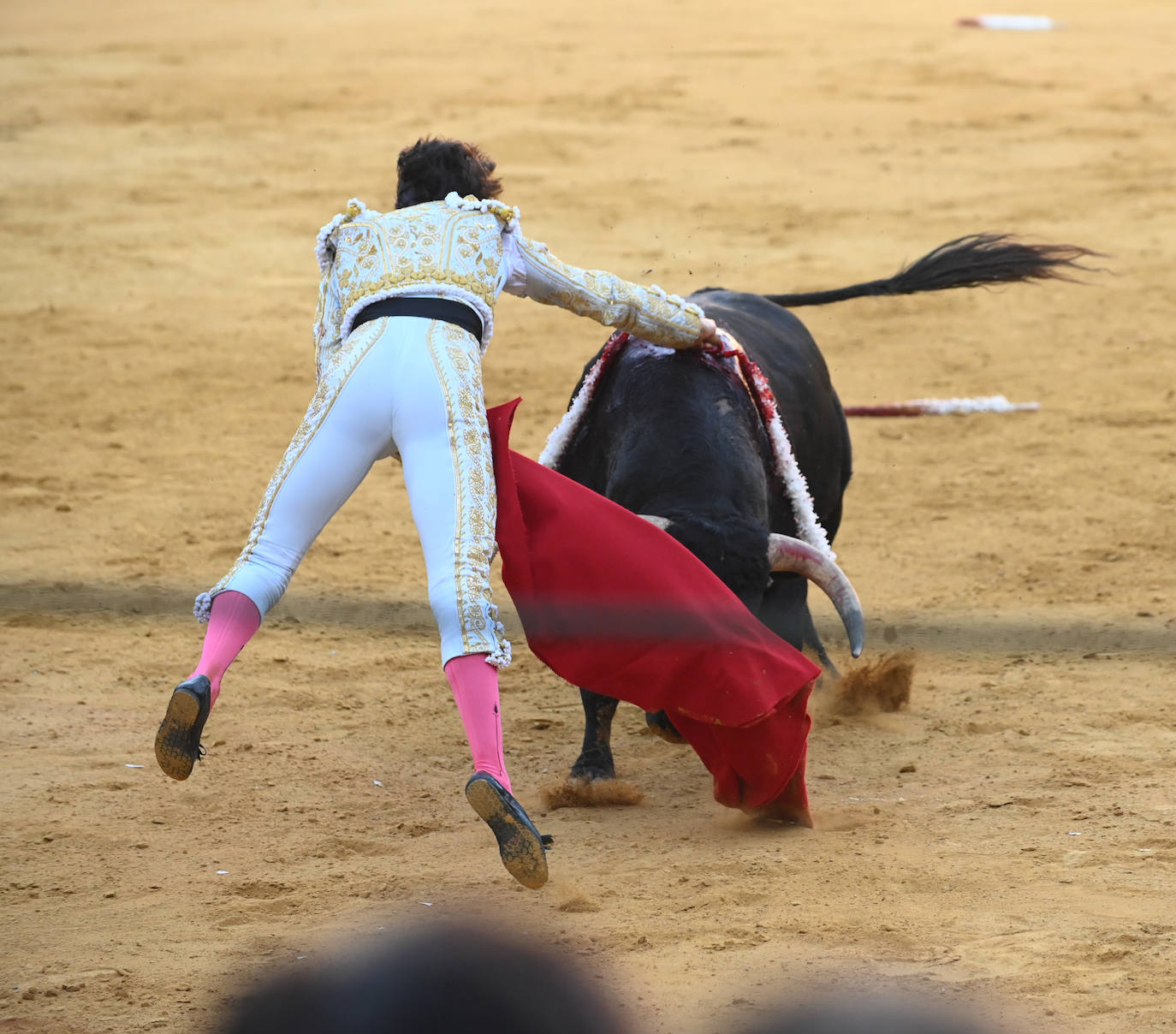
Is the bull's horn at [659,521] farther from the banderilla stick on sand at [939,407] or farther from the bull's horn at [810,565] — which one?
the banderilla stick on sand at [939,407]

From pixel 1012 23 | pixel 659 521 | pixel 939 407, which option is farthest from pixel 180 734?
pixel 1012 23

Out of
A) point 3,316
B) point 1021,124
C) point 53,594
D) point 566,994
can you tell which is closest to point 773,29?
point 1021,124

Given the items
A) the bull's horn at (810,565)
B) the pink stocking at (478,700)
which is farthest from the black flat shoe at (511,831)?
the bull's horn at (810,565)

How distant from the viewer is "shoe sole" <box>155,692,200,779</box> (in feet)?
9.20

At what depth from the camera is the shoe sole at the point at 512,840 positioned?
2.68m

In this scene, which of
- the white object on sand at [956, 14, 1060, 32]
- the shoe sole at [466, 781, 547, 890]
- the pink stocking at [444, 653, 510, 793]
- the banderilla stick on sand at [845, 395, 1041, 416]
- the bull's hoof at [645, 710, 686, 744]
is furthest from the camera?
the white object on sand at [956, 14, 1060, 32]

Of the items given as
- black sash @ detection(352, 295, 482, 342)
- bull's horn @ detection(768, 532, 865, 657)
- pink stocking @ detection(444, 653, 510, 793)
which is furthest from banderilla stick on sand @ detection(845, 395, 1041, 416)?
pink stocking @ detection(444, 653, 510, 793)

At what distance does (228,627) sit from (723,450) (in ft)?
4.32

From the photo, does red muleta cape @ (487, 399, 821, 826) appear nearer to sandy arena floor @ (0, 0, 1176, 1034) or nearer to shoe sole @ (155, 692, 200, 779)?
sandy arena floor @ (0, 0, 1176, 1034)

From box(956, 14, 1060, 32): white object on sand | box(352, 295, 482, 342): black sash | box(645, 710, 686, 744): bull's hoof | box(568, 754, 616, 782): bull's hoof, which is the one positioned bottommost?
box(568, 754, 616, 782): bull's hoof

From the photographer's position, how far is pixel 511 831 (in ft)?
8.86

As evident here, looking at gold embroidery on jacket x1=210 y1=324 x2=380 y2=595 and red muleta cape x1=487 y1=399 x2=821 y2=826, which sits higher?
gold embroidery on jacket x1=210 y1=324 x2=380 y2=595

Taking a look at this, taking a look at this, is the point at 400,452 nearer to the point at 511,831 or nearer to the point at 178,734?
the point at 178,734

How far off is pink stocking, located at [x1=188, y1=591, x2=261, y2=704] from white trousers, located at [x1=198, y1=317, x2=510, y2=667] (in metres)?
0.02
